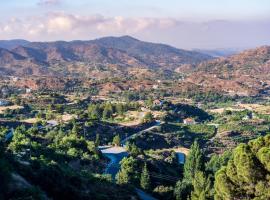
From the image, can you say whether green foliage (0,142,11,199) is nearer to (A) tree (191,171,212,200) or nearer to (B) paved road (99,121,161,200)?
(A) tree (191,171,212,200)

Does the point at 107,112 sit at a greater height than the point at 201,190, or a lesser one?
lesser

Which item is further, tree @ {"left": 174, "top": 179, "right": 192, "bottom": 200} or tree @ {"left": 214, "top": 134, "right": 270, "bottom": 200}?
tree @ {"left": 174, "top": 179, "right": 192, "bottom": 200}

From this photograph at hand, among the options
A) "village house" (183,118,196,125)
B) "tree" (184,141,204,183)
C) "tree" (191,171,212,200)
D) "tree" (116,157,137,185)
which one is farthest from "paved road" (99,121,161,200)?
"village house" (183,118,196,125)

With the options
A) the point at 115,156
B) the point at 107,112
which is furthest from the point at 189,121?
the point at 115,156

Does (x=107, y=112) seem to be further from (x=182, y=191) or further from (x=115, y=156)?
(x=182, y=191)

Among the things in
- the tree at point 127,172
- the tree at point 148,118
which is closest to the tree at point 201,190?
the tree at point 127,172

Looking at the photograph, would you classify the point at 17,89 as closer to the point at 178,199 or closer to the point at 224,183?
the point at 178,199

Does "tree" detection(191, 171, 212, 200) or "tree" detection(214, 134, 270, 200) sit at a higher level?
"tree" detection(214, 134, 270, 200)

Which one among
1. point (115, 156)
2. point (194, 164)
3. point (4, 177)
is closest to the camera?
point (4, 177)

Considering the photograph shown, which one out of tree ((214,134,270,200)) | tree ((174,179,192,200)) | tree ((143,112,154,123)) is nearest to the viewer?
tree ((214,134,270,200))

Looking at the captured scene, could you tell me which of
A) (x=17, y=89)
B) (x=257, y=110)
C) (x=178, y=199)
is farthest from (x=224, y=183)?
(x=17, y=89)
